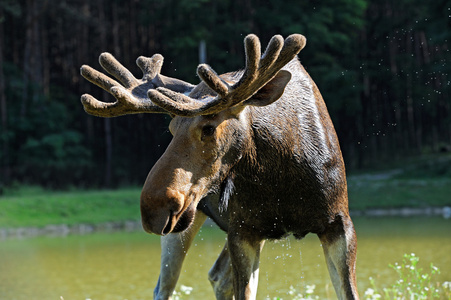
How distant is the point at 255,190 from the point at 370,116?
26023 mm

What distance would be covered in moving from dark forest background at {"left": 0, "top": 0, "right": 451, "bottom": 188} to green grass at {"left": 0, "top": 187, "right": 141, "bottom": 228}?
18.1 ft

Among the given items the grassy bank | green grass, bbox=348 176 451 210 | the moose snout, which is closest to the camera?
the moose snout

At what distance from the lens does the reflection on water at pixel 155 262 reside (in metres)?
9.45

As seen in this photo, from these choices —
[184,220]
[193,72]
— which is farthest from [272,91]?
[193,72]

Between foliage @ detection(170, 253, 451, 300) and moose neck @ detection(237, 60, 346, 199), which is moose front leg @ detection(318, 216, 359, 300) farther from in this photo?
foliage @ detection(170, 253, 451, 300)

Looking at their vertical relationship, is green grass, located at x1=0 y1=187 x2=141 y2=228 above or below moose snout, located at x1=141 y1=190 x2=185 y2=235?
below

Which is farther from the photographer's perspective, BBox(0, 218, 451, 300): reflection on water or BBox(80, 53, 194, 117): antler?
BBox(0, 218, 451, 300): reflection on water

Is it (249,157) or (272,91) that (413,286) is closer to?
(249,157)

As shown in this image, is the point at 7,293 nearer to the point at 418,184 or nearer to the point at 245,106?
the point at 245,106

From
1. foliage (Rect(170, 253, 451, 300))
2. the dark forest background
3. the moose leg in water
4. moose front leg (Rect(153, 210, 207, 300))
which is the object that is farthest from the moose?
the dark forest background

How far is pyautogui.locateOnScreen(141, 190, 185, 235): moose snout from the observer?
3.46m

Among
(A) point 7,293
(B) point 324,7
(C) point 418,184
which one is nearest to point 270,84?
(A) point 7,293

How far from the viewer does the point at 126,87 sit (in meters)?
4.42

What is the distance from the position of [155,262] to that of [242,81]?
8937 mm
